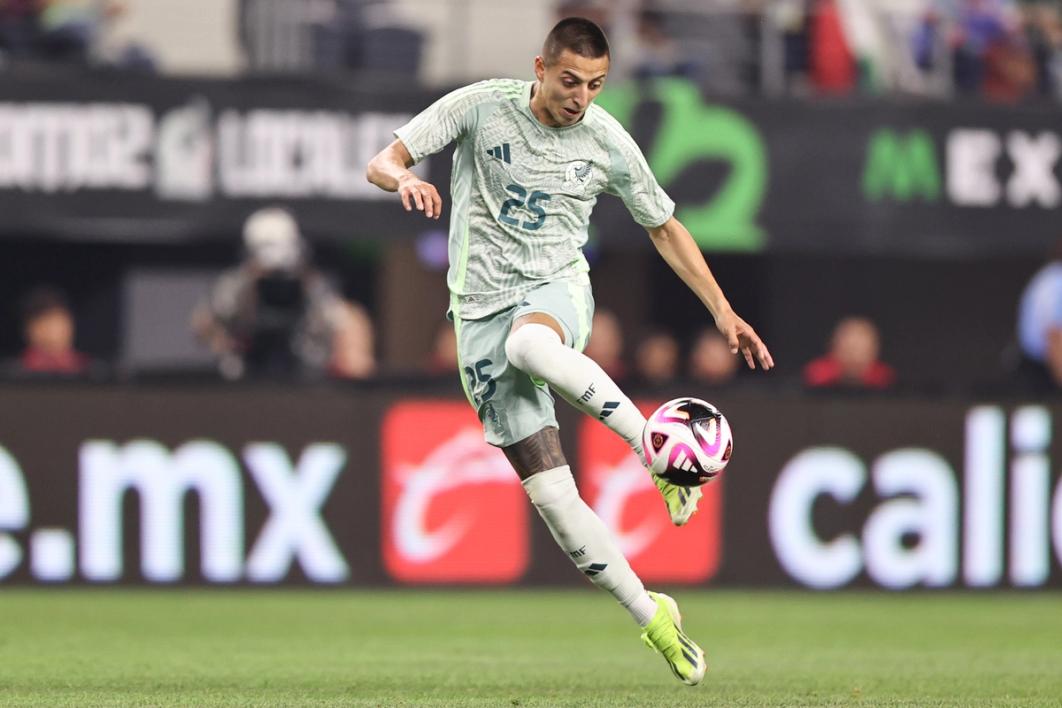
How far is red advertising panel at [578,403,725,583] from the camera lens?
11750 mm

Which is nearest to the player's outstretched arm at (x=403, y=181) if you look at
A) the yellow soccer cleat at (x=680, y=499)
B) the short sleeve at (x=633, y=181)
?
the short sleeve at (x=633, y=181)

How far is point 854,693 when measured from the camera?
22.5ft

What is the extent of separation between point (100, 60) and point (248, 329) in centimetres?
244

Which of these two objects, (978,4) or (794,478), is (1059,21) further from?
(794,478)

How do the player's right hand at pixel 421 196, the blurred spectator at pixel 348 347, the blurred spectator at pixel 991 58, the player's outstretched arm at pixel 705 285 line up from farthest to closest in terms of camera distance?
1. the blurred spectator at pixel 991 58
2. the blurred spectator at pixel 348 347
3. the player's outstretched arm at pixel 705 285
4. the player's right hand at pixel 421 196

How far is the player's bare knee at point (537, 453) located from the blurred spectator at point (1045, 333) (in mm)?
6550

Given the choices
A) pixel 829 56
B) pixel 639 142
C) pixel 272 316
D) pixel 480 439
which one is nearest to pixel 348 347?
pixel 272 316

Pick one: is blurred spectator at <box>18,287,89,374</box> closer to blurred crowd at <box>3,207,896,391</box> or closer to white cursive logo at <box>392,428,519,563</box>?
blurred crowd at <box>3,207,896,391</box>

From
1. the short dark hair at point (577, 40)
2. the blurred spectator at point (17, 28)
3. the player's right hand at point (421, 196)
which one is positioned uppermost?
the blurred spectator at point (17, 28)

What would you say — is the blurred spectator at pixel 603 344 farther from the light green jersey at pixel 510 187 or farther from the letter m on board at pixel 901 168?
the light green jersey at pixel 510 187

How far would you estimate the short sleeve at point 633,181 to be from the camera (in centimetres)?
677

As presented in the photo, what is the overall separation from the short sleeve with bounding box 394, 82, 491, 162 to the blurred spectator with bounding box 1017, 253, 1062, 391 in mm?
6790

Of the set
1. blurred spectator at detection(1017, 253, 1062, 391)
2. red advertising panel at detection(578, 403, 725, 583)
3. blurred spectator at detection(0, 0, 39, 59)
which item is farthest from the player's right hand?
blurred spectator at detection(0, 0, 39, 59)

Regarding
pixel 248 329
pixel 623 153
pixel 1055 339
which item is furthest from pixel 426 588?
pixel 623 153
